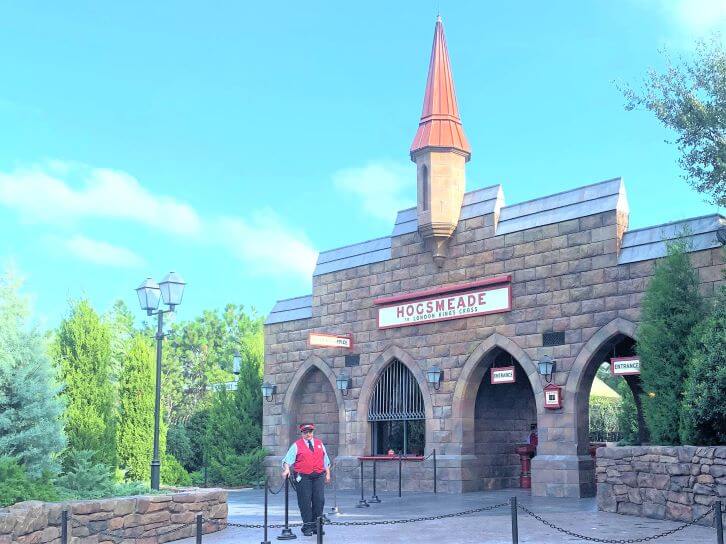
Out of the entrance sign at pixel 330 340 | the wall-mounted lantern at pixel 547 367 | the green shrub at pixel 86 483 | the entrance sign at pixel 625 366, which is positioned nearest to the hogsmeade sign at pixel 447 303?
the entrance sign at pixel 330 340

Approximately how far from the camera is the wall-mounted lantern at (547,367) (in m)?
16.8

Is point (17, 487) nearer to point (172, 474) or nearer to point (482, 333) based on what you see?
point (482, 333)

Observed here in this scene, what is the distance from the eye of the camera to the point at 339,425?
2148cm

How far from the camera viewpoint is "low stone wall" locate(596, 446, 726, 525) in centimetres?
1121

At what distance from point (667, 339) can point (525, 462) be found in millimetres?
6608

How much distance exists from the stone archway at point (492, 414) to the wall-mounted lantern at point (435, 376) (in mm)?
466

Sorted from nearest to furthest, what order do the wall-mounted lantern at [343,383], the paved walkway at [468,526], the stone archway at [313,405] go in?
the paved walkway at [468,526]
the wall-mounted lantern at [343,383]
the stone archway at [313,405]

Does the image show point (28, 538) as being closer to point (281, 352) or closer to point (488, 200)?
point (488, 200)

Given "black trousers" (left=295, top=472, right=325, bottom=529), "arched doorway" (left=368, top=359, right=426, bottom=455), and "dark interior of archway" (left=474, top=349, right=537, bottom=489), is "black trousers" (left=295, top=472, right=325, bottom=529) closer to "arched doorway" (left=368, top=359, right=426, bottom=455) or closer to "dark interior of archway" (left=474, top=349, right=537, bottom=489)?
"dark interior of archway" (left=474, top=349, right=537, bottom=489)

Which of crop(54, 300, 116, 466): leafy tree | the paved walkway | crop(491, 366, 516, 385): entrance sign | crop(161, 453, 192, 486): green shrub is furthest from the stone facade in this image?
crop(54, 300, 116, 466): leafy tree

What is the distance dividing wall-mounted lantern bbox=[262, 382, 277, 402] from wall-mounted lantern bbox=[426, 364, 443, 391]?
5636 millimetres

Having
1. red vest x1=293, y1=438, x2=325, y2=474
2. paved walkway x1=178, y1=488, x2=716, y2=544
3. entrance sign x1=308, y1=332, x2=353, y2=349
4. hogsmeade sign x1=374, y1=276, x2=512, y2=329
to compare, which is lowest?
paved walkway x1=178, y1=488, x2=716, y2=544

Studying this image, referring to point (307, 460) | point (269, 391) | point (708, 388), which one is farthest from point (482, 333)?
point (307, 460)

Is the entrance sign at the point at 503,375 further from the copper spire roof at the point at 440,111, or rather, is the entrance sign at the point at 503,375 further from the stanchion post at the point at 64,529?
the stanchion post at the point at 64,529
